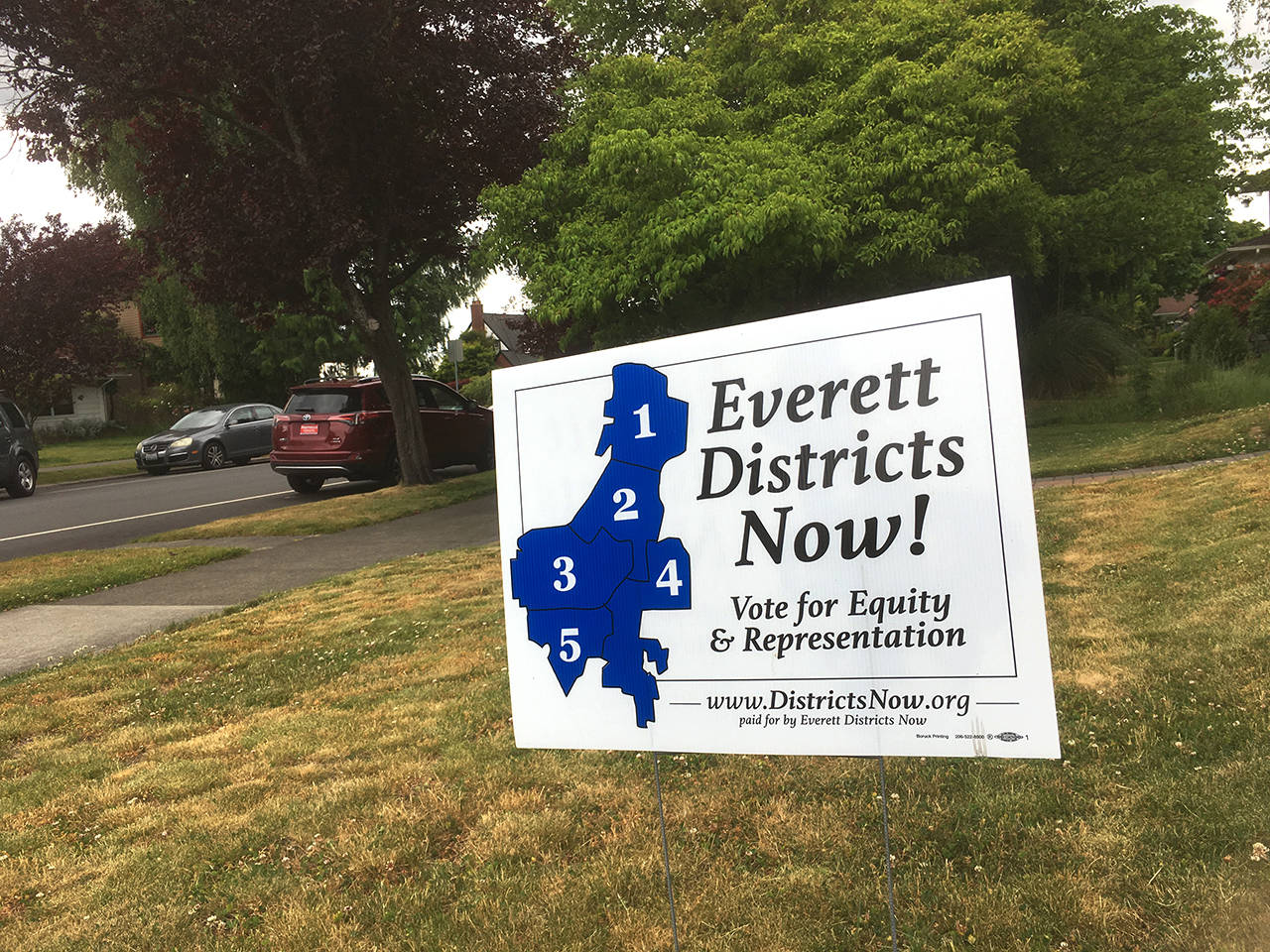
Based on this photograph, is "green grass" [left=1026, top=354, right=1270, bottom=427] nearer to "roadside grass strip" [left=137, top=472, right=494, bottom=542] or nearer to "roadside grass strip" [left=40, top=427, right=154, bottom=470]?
"roadside grass strip" [left=137, top=472, right=494, bottom=542]

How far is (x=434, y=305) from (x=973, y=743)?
40.6m

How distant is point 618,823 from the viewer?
3.65 m

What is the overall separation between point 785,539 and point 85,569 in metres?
9.83

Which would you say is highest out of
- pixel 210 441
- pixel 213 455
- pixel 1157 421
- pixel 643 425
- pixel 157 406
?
pixel 157 406

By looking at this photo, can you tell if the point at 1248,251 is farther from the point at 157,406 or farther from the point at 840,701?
the point at 840,701

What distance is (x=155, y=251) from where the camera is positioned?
16391mm

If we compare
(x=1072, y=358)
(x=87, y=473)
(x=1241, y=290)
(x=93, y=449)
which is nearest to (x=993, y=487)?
(x=1072, y=358)

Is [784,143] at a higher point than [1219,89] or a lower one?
lower

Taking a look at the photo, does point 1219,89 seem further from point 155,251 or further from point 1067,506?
point 155,251

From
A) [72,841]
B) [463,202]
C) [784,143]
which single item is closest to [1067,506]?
[72,841]

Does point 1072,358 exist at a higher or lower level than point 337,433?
higher

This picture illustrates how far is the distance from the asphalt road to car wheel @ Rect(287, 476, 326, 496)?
0.20m

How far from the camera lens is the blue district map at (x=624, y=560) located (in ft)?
8.91

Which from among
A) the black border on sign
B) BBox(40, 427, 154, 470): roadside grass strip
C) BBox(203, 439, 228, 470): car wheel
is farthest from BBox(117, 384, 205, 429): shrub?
the black border on sign
